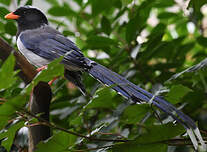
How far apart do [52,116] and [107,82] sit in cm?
75

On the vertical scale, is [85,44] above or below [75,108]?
above

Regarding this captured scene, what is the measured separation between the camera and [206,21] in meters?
3.33

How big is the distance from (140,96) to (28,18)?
4.42 feet

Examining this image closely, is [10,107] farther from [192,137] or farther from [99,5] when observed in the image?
[99,5]

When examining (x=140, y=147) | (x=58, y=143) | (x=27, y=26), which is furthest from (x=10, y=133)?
(x=27, y=26)

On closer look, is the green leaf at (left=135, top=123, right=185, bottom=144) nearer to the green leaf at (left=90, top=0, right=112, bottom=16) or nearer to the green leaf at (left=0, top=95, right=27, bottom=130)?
the green leaf at (left=0, top=95, right=27, bottom=130)

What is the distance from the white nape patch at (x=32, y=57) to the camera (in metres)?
1.94

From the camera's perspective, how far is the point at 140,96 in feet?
3.72

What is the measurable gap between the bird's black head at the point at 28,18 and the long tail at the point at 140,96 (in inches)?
33.9

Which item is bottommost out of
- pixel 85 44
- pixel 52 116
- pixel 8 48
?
pixel 52 116

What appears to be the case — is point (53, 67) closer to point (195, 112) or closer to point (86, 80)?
point (86, 80)

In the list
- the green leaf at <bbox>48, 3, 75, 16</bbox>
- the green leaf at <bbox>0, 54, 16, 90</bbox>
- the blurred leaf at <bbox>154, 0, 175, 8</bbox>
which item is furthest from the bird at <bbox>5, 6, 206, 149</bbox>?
the blurred leaf at <bbox>154, 0, 175, 8</bbox>

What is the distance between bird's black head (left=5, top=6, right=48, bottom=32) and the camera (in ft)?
7.06

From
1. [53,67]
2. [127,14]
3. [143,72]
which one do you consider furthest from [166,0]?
[53,67]
